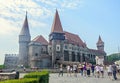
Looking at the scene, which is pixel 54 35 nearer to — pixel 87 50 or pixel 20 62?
pixel 20 62

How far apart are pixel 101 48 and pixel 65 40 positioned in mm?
32035

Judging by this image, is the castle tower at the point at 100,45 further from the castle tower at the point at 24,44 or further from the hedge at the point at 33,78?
the hedge at the point at 33,78

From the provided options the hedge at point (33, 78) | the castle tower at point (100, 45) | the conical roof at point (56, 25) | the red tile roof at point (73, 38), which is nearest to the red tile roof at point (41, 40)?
the conical roof at point (56, 25)

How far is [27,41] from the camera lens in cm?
7344

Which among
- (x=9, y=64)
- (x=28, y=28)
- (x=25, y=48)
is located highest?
(x=28, y=28)

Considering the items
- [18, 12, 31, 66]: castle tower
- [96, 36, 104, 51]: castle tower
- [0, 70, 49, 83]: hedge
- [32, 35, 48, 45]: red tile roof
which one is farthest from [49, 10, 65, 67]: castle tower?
[0, 70, 49, 83]: hedge

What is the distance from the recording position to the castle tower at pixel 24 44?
71.6 meters

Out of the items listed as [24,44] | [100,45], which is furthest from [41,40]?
[100,45]

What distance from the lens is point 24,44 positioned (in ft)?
241

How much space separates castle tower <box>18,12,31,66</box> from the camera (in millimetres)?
71562

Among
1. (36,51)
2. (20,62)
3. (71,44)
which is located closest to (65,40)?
(71,44)

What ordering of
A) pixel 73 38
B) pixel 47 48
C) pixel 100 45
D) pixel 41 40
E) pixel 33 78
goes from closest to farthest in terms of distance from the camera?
pixel 33 78, pixel 47 48, pixel 41 40, pixel 73 38, pixel 100 45

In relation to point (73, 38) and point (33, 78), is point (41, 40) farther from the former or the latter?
point (33, 78)

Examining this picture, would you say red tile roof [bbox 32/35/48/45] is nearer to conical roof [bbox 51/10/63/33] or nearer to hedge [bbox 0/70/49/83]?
conical roof [bbox 51/10/63/33]
